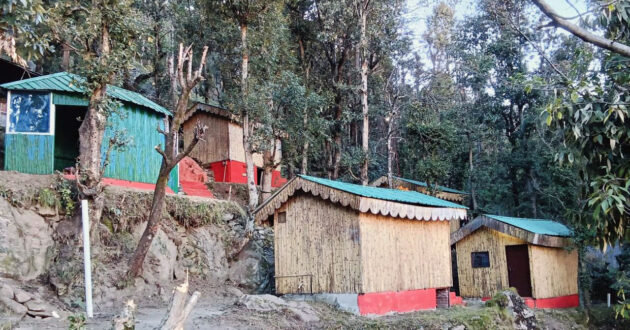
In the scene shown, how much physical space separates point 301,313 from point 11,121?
1041 cm

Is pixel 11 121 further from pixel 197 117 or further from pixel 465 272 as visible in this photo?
pixel 465 272

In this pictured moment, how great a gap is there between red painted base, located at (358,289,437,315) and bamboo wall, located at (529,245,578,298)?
5.10 m

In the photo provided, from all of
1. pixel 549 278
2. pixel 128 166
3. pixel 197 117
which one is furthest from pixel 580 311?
pixel 197 117

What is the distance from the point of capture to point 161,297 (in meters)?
12.8

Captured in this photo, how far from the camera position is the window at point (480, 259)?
19081mm

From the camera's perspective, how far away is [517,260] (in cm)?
1853

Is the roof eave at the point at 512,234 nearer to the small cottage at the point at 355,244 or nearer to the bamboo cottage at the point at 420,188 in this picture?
the small cottage at the point at 355,244

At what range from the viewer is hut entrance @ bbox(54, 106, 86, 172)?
1773 centimetres

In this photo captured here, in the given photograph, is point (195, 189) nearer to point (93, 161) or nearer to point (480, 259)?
point (93, 161)

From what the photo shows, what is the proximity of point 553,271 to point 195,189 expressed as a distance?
14.1m

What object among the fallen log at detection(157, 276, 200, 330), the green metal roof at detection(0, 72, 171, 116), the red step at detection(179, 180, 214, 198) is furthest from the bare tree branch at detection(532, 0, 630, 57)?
the red step at detection(179, 180, 214, 198)

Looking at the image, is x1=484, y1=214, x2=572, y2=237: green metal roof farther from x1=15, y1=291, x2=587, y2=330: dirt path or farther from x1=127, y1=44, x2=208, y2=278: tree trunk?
x1=127, y1=44, x2=208, y2=278: tree trunk

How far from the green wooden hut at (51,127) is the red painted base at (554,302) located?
13414 millimetres

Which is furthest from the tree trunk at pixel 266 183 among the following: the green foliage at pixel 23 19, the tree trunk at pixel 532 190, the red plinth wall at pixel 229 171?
the tree trunk at pixel 532 190
